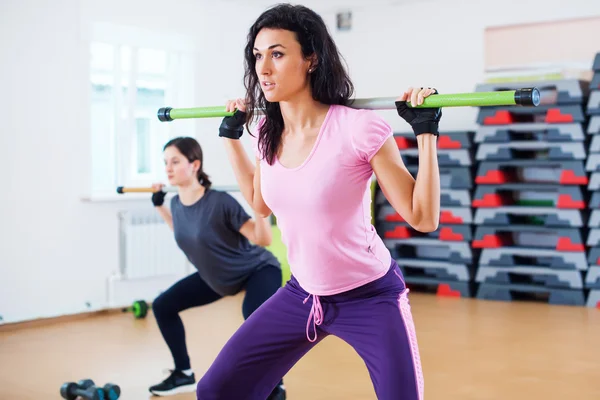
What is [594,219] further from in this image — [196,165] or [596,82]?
[196,165]

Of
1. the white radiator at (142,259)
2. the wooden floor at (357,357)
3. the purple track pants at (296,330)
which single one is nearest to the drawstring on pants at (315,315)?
the purple track pants at (296,330)

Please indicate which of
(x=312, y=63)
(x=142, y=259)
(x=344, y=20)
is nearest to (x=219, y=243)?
(x=312, y=63)

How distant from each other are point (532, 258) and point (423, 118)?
16.0 ft

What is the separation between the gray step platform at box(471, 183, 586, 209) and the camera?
5.86m

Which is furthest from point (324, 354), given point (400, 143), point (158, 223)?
point (400, 143)

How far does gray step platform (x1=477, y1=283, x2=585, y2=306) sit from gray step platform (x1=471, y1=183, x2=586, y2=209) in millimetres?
647

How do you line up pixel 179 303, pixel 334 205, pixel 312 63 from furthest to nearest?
pixel 179 303
pixel 312 63
pixel 334 205

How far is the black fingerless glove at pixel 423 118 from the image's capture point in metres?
1.78

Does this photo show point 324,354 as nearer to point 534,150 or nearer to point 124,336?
point 124,336

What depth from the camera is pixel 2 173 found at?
16.4 ft

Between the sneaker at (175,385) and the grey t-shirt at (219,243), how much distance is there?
50 cm

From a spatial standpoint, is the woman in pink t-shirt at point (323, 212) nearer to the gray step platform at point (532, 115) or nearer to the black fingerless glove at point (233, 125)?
the black fingerless glove at point (233, 125)

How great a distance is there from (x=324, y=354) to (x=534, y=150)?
296 centimetres

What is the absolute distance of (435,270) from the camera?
21.6ft
